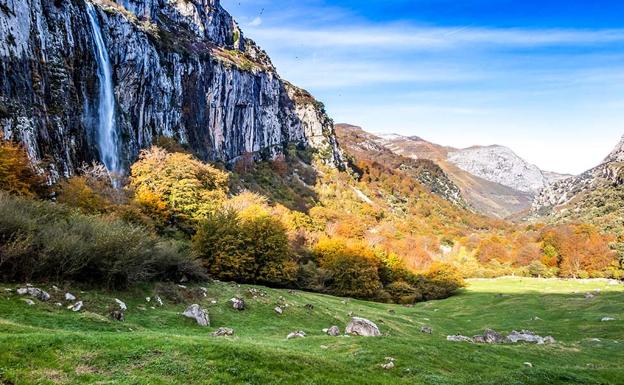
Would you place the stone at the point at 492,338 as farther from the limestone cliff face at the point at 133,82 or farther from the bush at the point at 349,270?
the limestone cliff face at the point at 133,82

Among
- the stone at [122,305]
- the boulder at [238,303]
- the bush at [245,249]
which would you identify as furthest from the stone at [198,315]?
the bush at [245,249]

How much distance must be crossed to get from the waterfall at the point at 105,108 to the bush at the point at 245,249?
28.6 metres

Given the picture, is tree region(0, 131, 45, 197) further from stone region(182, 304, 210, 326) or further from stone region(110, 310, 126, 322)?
stone region(182, 304, 210, 326)

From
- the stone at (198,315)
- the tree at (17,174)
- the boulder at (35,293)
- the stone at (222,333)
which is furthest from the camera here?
the tree at (17,174)

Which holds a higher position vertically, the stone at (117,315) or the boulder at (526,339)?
the stone at (117,315)

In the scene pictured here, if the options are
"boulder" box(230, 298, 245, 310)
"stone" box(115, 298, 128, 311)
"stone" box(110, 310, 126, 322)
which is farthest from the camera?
"boulder" box(230, 298, 245, 310)

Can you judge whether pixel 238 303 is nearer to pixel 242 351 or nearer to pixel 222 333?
pixel 222 333

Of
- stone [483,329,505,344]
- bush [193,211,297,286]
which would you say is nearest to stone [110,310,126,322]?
bush [193,211,297,286]

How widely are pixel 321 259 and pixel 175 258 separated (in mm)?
39345

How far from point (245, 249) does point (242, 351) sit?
38.5 m

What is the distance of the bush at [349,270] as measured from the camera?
69.0 meters

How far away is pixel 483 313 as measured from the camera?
5922 centimetres

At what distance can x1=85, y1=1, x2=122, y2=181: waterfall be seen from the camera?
73.8 meters

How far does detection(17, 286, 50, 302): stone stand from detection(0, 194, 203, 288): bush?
187 cm
